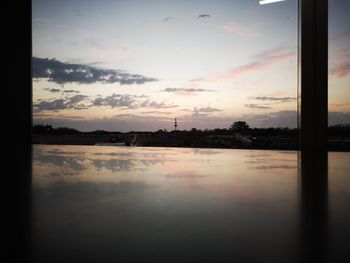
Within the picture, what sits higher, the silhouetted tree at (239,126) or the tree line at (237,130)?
the silhouetted tree at (239,126)

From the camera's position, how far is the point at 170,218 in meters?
0.83

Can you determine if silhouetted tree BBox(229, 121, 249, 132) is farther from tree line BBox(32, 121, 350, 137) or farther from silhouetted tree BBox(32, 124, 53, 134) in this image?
silhouetted tree BBox(32, 124, 53, 134)

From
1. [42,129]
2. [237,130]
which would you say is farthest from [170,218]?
[42,129]

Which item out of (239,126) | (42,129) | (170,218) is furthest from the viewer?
(42,129)

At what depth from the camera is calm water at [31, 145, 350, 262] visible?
0.59 metres

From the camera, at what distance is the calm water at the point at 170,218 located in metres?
0.59

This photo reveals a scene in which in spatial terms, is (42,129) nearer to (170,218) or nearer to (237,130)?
(237,130)

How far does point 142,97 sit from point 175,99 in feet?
1.49

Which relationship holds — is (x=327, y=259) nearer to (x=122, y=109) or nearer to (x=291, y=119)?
(x=291, y=119)

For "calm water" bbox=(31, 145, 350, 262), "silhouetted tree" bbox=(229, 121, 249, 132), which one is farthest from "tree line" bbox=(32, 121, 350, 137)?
"calm water" bbox=(31, 145, 350, 262)

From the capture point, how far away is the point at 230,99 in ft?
12.4

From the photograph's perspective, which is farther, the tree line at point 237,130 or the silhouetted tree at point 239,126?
the silhouetted tree at point 239,126

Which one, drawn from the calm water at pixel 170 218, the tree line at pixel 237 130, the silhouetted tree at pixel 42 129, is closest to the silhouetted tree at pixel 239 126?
the tree line at pixel 237 130

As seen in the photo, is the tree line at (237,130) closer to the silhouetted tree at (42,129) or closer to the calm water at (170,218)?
the silhouetted tree at (42,129)
